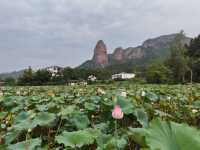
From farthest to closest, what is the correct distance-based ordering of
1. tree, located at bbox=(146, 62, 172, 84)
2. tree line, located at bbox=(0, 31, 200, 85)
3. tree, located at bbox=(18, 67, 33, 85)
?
1. tree, located at bbox=(146, 62, 172, 84)
2. tree line, located at bbox=(0, 31, 200, 85)
3. tree, located at bbox=(18, 67, 33, 85)

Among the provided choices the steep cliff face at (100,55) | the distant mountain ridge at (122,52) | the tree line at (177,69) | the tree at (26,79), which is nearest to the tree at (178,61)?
the tree line at (177,69)

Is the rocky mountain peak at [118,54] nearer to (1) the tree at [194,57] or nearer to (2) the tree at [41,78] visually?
(1) the tree at [194,57]

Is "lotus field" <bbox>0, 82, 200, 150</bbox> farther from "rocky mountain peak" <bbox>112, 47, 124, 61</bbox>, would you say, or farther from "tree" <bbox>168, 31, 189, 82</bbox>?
"rocky mountain peak" <bbox>112, 47, 124, 61</bbox>

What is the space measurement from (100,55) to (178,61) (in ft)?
321

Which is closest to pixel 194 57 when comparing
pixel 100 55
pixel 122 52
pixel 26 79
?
pixel 26 79

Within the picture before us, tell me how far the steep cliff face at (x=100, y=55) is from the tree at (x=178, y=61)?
90756 mm

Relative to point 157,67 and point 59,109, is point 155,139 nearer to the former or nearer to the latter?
point 59,109

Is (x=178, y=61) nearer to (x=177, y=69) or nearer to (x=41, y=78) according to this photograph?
(x=177, y=69)

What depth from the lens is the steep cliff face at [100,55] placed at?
131 meters

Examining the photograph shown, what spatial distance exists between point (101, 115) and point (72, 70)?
36202 mm

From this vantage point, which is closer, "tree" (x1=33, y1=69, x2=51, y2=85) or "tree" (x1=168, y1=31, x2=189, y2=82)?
"tree" (x1=33, y1=69, x2=51, y2=85)

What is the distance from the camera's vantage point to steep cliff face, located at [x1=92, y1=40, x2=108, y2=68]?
131 metres

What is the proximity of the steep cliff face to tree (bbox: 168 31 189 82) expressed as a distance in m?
90.8

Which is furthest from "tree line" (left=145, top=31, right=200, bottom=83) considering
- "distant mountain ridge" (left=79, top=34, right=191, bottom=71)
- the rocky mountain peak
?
the rocky mountain peak
